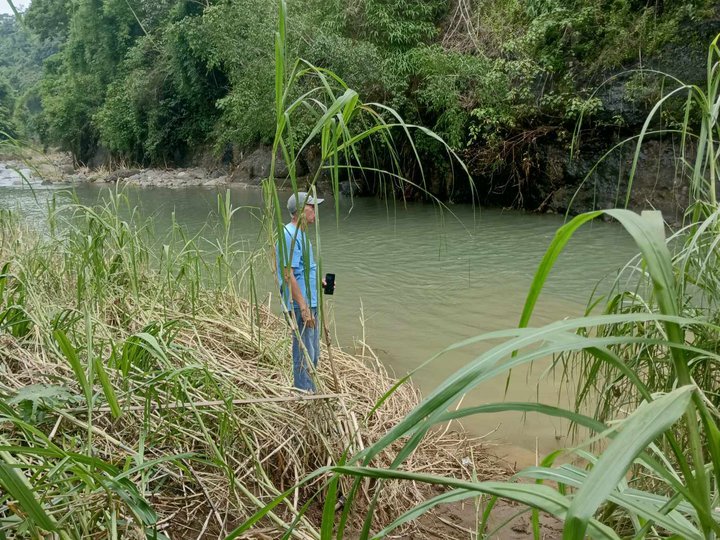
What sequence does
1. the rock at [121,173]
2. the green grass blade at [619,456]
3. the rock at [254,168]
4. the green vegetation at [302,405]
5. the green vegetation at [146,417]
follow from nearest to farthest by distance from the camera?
the green grass blade at [619,456]
the green vegetation at [302,405]
the green vegetation at [146,417]
the rock at [254,168]
the rock at [121,173]

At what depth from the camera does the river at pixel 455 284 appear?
13.1 feet

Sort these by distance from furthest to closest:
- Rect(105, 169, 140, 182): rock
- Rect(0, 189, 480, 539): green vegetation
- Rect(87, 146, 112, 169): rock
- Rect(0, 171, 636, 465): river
A: Rect(87, 146, 112, 169): rock
Rect(105, 169, 140, 182): rock
Rect(0, 171, 636, 465): river
Rect(0, 189, 480, 539): green vegetation

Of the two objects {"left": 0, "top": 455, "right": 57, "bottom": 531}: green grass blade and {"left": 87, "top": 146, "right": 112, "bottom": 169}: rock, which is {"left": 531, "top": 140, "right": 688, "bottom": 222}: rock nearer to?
{"left": 0, "top": 455, "right": 57, "bottom": 531}: green grass blade

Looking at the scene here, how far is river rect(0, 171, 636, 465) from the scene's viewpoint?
3.99 metres

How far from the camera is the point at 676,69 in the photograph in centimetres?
1025

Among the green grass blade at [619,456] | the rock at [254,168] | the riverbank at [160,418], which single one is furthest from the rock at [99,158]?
the green grass blade at [619,456]

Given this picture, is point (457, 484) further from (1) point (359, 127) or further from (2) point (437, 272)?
(1) point (359, 127)

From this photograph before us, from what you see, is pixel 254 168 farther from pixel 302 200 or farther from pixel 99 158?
pixel 302 200

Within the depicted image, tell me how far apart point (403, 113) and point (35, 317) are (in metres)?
12.4

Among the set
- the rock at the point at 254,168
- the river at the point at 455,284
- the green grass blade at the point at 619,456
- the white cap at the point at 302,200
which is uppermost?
the rock at the point at 254,168

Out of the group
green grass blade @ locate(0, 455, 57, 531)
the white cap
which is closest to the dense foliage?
the white cap

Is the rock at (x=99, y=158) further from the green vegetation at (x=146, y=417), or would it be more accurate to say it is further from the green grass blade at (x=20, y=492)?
the green grass blade at (x=20, y=492)

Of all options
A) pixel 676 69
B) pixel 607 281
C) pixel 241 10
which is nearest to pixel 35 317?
pixel 607 281

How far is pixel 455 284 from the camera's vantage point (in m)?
7.70
